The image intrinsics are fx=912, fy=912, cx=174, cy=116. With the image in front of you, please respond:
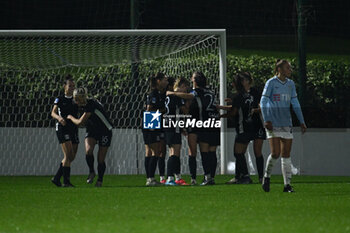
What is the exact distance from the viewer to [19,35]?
1861 cm

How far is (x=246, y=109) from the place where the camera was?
15906 millimetres

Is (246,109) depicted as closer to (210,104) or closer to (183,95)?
(210,104)

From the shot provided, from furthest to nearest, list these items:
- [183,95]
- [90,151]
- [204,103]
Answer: [90,151] < [204,103] < [183,95]

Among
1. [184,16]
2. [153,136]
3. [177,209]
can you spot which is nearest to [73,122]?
[153,136]

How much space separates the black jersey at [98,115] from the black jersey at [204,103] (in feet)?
4.97

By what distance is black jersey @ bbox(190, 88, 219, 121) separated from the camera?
15.6 m

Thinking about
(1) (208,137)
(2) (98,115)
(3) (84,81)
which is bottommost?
(1) (208,137)

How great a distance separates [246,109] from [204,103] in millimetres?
802

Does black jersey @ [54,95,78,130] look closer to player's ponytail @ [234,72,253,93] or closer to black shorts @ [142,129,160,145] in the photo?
black shorts @ [142,129,160,145]

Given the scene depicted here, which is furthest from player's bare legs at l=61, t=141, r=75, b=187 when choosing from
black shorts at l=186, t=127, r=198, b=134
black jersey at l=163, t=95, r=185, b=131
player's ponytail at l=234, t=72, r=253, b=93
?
player's ponytail at l=234, t=72, r=253, b=93

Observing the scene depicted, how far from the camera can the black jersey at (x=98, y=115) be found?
15194 mm

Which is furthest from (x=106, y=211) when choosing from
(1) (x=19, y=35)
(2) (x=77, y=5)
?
(2) (x=77, y=5)

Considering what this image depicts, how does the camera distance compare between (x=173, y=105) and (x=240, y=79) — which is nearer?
(x=173, y=105)

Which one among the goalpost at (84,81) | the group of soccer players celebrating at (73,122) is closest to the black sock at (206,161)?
the group of soccer players celebrating at (73,122)
